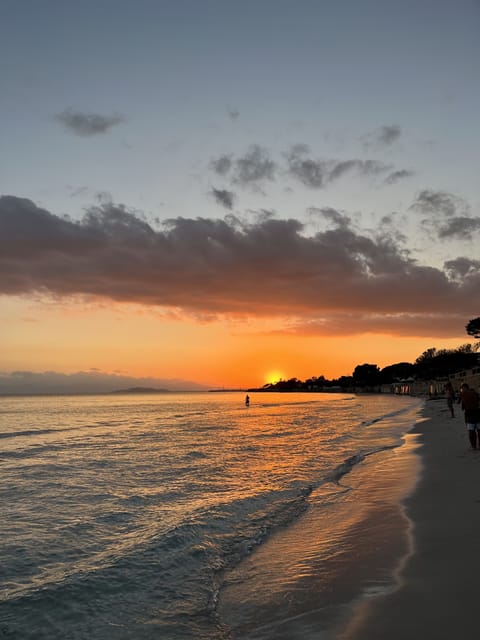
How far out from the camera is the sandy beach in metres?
4.91

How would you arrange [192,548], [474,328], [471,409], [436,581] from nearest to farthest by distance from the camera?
[436,581]
[192,548]
[471,409]
[474,328]

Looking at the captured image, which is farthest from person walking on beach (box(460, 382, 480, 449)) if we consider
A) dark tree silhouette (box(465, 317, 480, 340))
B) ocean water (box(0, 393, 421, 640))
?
dark tree silhouette (box(465, 317, 480, 340))

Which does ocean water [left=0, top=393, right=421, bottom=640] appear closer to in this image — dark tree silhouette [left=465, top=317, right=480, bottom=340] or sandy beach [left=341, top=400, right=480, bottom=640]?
sandy beach [left=341, top=400, right=480, bottom=640]

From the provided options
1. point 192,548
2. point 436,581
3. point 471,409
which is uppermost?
point 471,409

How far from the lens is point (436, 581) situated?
6.10 meters

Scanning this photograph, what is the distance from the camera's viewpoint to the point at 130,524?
10.9m

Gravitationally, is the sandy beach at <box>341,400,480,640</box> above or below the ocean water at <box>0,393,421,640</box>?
above

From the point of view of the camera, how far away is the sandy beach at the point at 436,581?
4.91 meters

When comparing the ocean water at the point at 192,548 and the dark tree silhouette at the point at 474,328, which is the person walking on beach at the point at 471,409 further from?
the dark tree silhouette at the point at 474,328

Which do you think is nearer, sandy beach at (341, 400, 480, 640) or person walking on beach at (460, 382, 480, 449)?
sandy beach at (341, 400, 480, 640)

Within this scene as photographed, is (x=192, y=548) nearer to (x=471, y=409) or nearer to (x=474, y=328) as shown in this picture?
(x=471, y=409)

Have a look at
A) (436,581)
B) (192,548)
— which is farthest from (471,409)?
(436,581)

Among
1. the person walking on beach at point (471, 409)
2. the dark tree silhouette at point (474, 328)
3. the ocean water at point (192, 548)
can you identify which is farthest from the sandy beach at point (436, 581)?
the dark tree silhouette at point (474, 328)

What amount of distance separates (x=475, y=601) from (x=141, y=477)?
13777 mm
